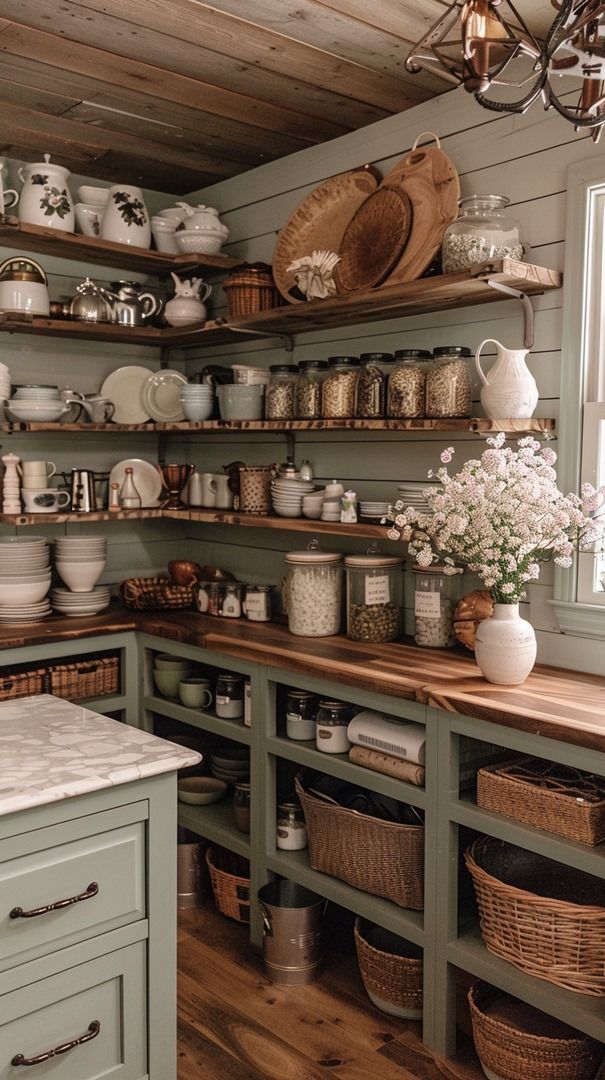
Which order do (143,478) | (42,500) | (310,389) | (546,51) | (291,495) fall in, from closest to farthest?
(546,51) < (310,389) < (291,495) < (42,500) < (143,478)

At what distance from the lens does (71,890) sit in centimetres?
171

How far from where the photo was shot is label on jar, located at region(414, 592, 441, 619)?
9.30 ft

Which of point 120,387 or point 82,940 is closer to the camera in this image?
point 82,940

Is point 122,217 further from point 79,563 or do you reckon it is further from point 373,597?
point 373,597

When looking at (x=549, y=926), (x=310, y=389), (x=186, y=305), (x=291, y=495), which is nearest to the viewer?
(x=549, y=926)

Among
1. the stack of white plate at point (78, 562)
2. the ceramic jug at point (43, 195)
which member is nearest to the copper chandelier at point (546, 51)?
the ceramic jug at point (43, 195)

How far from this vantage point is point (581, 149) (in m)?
2.53

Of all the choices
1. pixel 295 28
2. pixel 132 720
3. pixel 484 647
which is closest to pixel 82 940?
pixel 484 647

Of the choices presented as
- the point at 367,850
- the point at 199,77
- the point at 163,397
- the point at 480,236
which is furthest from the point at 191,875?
the point at 199,77

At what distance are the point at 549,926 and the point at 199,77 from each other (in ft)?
8.32

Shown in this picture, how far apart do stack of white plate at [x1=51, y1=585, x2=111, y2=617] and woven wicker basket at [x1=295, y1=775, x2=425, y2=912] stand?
47.1 inches

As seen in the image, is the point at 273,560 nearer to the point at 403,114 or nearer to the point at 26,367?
the point at 26,367

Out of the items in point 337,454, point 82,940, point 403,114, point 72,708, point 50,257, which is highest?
point 403,114

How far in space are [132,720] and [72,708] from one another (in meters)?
1.32
